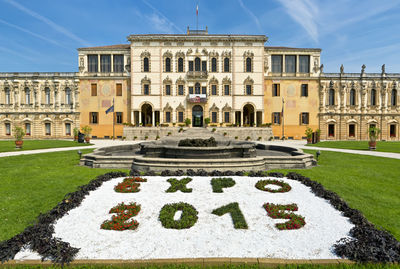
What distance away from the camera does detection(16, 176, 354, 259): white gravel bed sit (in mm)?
4129

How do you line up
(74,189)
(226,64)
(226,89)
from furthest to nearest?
(226,89) < (226,64) < (74,189)

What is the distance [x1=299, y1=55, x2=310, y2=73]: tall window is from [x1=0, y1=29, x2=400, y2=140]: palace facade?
0.61 feet

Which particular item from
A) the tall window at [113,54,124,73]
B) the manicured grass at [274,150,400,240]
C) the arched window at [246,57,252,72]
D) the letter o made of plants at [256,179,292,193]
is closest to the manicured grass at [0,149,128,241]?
the letter o made of plants at [256,179,292,193]

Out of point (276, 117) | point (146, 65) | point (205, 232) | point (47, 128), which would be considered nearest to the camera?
point (205, 232)

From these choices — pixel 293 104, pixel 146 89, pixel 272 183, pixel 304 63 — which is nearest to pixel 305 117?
pixel 293 104

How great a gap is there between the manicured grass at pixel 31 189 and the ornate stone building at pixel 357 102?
142 ft

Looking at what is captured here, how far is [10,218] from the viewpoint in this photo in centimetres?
556

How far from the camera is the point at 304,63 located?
4084 cm

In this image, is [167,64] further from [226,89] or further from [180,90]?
[226,89]

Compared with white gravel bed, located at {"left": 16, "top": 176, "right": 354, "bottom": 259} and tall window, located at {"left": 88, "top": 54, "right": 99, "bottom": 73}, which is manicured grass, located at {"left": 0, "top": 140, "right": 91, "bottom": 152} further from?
white gravel bed, located at {"left": 16, "top": 176, "right": 354, "bottom": 259}

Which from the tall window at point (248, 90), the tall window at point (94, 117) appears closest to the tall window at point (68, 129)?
the tall window at point (94, 117)

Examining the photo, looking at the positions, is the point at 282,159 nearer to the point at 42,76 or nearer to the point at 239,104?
the point at 239,104

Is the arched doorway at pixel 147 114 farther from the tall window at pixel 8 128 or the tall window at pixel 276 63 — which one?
the tall window at pixel 276 63

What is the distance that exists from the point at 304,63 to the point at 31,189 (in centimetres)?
4572
